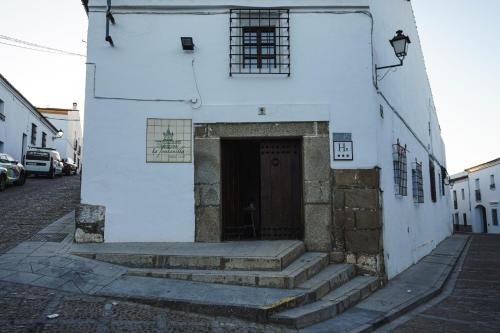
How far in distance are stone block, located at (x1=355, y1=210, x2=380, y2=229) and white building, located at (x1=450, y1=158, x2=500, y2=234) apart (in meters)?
27.4

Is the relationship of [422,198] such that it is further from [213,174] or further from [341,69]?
[213,174]

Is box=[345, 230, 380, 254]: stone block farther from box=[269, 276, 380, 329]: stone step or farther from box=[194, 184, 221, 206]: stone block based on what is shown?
box=[194, 184, 221, 206]: stone block

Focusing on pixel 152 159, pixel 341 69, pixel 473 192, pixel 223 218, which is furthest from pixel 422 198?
pixel 473 192

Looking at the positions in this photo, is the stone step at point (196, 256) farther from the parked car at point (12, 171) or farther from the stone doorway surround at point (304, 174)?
the parked car at point (12, 171)

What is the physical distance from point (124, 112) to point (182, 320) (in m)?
3.75

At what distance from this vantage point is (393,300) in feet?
19.0

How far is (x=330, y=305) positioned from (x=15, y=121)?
22.7 m

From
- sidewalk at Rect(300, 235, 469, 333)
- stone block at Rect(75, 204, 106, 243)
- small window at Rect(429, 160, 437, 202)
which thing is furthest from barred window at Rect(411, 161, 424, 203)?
stone block at Rect(75, 204, 106, 243)

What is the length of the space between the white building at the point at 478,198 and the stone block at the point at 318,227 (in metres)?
27.7

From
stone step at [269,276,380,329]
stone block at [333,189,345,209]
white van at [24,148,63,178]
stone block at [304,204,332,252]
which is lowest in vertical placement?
stone step at [269,276,380,329]

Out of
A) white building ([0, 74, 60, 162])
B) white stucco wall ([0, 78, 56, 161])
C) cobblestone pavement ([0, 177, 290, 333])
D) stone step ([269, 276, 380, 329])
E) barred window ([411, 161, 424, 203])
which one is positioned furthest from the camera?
white stucco wall ([0, 78, 56, 161])

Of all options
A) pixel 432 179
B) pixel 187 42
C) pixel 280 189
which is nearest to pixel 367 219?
pixel 280 189

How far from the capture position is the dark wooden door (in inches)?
275

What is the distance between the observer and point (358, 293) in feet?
18.3
